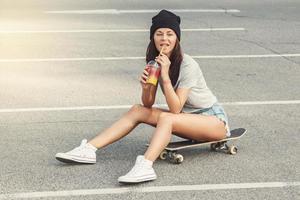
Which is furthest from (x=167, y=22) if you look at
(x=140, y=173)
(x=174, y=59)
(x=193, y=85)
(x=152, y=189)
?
(x=152, y=189)

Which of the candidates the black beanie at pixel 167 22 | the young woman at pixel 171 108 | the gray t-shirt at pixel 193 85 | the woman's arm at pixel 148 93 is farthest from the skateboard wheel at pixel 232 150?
the black beanie at pixel 167 22

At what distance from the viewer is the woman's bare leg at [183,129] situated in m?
6.08

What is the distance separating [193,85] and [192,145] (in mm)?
502

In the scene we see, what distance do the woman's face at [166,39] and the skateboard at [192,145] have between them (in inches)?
29.9

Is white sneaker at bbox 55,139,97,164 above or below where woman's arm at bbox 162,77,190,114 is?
below

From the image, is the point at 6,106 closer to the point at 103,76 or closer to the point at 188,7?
the point at 103,76

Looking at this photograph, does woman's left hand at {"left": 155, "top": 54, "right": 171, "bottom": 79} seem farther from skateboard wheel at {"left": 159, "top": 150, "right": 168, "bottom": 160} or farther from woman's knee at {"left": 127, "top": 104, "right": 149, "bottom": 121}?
skateboard wheel at {"left": 159, "top": 150, "right": 168, "bottom": 160}

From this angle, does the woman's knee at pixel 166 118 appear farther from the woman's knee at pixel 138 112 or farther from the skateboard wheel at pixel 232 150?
the skateboard wheel at pixel 232 150

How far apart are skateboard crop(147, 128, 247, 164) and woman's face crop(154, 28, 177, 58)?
2.49ft

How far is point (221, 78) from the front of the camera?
32.6 feet

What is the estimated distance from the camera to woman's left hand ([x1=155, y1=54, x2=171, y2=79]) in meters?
6.14

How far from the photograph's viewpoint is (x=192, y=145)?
6.49 metres

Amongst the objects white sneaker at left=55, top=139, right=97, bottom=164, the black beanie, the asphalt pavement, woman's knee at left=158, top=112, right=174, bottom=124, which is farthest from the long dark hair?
white sneaker at left=55, top=139, right=97, bottom=164

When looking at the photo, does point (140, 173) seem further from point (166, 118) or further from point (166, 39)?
point (166, 39)
